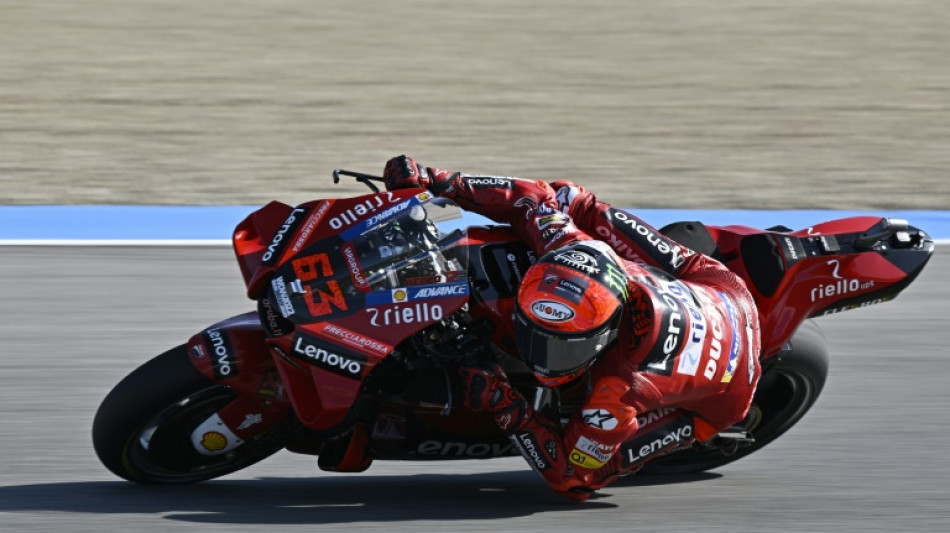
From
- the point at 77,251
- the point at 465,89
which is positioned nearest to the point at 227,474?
the point at 77,251

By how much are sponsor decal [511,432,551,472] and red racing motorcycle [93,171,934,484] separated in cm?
17

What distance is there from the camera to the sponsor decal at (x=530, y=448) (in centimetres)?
446

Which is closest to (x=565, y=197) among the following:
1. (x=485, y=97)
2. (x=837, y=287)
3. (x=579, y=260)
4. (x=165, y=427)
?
(x=579, y=260)

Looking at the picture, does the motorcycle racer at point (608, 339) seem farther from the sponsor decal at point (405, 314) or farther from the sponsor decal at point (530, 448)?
the sponsor decal at point (405, 314)

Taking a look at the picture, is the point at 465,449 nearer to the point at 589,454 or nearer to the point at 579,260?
the point at 589,454

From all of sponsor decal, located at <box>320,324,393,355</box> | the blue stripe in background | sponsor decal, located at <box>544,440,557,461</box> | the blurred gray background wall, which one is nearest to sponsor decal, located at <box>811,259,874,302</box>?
sponsor decal, located at <box>544,440,557,461</box>

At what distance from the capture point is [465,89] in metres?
12.9

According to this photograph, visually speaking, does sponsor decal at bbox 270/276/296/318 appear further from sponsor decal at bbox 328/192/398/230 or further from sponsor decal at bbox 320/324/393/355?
sponsor decal at bbox 328/192/398/230

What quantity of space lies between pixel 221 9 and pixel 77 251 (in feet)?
26.7

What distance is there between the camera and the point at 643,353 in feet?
14.4

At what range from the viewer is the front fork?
4379mm

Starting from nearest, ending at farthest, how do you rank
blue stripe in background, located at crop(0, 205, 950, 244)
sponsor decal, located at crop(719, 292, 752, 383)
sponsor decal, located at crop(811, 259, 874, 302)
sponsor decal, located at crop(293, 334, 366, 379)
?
1. sponsor decal, located at crop(293, 334, 366, 379)
2. sponsor decal, located at crop(719, 292, 752, 383)
3. sponsor decal, located at crop(811, 259, 874, 302)
4. blue stripe in background, located at crop(0, 205, 950, 244)

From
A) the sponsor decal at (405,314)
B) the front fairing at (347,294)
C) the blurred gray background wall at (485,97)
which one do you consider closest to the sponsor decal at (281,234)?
A: the front fairing at (347,294)

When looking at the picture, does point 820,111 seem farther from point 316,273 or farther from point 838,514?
point 316,273
